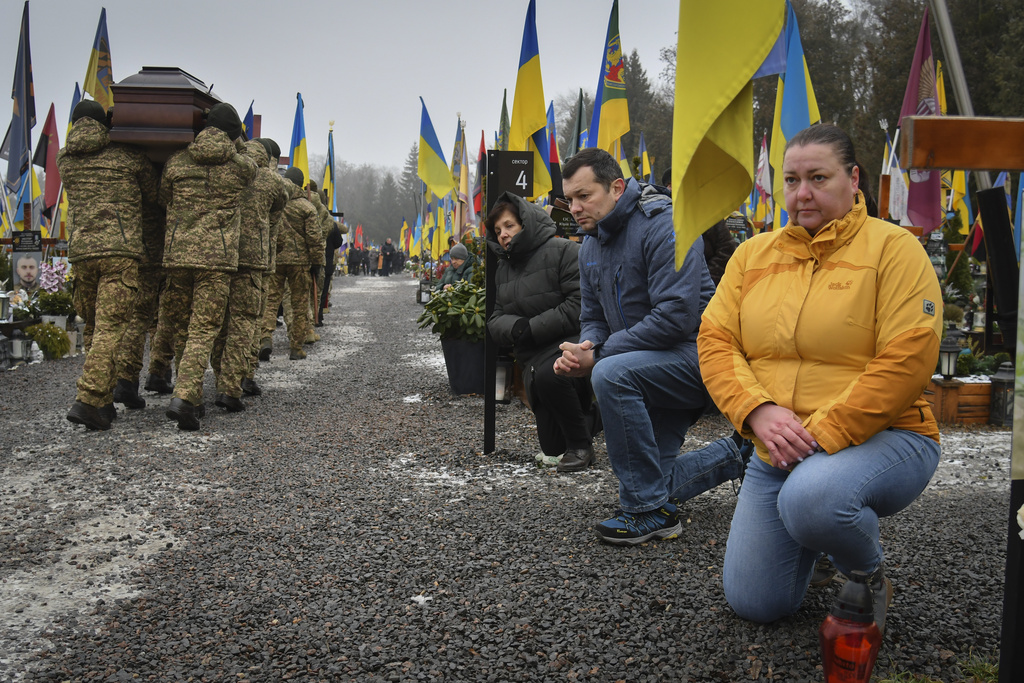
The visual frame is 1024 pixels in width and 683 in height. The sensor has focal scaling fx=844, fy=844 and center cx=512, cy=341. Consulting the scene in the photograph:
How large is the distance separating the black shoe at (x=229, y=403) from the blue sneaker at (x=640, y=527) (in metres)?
4.19

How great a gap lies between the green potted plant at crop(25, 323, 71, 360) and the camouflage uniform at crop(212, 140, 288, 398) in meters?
4.14

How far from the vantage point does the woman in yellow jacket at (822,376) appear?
2361 mm

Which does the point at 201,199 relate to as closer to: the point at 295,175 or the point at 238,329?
the point at 238,329

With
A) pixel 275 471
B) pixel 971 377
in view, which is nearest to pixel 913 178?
pixel 971 377

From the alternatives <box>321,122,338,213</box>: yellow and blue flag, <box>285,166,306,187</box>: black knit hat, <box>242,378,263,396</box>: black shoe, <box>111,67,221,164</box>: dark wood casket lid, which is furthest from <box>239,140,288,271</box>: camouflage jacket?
<box>321,122,338,213</box>: yellow and blue flag

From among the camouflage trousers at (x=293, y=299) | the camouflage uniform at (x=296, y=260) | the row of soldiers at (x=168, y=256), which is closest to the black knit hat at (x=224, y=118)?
the row of soldiers at (x=168, y=256)

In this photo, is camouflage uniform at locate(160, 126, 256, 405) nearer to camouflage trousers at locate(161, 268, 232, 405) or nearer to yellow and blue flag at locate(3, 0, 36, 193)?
camouflage trousers at locate(161, 268, 232, 405)

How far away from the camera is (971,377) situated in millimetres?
6824

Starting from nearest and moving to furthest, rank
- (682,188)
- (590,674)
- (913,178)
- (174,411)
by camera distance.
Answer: (682,188) < (590,674) < (174,411) < (913,178)

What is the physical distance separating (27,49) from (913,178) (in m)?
10.6

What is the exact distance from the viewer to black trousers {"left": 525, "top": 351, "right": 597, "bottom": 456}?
4824 millimetres

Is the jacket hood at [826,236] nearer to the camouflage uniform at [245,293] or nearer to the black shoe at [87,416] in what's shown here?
the black shoe at [87,416]

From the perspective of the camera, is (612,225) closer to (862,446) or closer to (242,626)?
(862,446)

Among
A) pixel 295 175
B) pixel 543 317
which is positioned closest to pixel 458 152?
pixel 295 175
